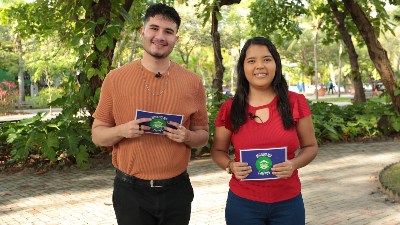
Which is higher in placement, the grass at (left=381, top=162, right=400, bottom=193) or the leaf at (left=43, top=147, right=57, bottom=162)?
the leaf at (left=43, top=147, right=57, bottom=162)

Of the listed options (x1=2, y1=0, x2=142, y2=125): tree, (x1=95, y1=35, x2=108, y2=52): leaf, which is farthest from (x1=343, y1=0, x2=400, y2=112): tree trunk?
(x1=95, y1=35, x2=108, y2=52): leaf

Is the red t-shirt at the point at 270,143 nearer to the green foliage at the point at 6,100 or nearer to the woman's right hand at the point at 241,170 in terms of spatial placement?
the woman's right hand at the point at 241,170

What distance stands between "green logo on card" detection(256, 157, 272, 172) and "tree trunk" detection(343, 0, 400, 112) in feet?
31.7

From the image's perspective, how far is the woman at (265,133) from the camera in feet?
7.64

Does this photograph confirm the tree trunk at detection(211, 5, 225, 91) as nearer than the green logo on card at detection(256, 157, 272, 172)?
No

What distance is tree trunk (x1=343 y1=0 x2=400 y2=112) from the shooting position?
10.7 meters

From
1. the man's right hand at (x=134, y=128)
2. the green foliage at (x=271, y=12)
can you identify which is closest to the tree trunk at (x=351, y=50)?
the green foliage at (x=271, y=12)

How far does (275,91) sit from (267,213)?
0.72m

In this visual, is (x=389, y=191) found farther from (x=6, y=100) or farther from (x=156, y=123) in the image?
(x=6, y=100)

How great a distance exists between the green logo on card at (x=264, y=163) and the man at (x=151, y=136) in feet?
1.39

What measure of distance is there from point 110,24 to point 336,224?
529 centimetres

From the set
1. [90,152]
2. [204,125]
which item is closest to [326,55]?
[90,152]

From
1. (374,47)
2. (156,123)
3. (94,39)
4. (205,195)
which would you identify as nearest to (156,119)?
(156,123)

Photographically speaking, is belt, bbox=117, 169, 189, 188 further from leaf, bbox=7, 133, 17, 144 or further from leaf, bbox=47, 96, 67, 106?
leaf, bbox=47, 96, 67, 106
